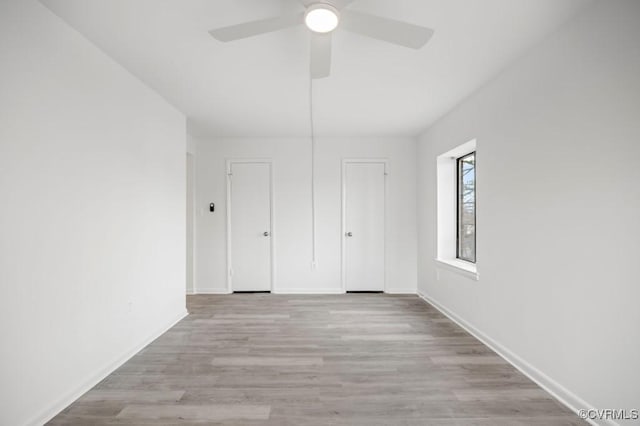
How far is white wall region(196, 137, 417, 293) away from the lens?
476cm

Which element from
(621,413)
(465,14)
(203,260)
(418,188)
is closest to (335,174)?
(418,188)

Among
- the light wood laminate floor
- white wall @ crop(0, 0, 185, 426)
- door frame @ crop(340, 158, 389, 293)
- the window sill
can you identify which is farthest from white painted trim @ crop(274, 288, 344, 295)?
white wall @ crop(0, 0, 185, 426)

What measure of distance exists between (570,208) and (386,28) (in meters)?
1.56

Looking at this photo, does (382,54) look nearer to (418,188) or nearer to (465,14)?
(465,14)

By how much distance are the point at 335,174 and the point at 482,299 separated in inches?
105

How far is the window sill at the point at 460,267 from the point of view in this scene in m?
3.09

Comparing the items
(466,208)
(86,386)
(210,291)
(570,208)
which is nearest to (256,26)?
(570,208)

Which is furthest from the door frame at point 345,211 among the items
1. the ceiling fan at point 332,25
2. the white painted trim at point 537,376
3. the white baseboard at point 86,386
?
the ceiling fan at point 332,25

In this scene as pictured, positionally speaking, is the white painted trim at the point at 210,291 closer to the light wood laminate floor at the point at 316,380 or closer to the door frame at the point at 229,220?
the door frame at the point at 229,220

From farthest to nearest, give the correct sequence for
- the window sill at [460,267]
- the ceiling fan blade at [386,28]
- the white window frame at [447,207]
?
the white window frame at [447,207]
the window sill at [460,267]
the ceiling fan blade at [386,28]

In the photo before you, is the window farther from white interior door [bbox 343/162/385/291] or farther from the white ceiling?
white interior door [bbox 343/162/385/291]

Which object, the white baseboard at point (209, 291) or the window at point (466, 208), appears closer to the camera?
the window at point (466, 208)

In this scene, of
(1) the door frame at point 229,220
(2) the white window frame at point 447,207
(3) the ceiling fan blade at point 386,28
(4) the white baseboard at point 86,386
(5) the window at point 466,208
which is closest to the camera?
(3) the ceiling fan blade at point 386,28

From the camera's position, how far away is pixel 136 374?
2334 mm
